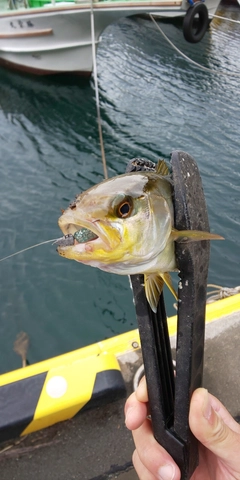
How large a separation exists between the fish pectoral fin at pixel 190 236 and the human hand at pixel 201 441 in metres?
0.60

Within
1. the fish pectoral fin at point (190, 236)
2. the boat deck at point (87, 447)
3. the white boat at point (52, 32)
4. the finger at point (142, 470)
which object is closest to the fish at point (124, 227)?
the fish pectoral fin at point (190, 236)

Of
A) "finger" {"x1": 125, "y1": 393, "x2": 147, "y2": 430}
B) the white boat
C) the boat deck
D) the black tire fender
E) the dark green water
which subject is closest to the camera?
"finger" {"x1": 125, "y1": 393, "x2": 147, "y2": 430}

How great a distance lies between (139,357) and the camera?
251 centimetres

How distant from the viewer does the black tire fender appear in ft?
38.9

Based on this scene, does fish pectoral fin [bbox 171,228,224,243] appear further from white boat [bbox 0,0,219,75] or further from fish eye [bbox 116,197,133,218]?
white boat [bbox 0,0,219,75]

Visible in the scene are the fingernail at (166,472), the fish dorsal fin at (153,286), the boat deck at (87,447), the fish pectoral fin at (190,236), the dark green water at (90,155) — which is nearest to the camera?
the fish pectoral fin at (190,236)

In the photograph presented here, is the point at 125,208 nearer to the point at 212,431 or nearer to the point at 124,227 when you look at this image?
the point at 124,227

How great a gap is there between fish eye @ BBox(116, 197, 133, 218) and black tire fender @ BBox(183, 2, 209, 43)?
41.3ft

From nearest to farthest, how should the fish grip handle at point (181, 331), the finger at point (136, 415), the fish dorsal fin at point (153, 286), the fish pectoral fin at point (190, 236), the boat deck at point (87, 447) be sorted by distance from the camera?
the fish pectoral fin at point (190, 236)
the fish grip handle at point (181, 331)
the fish dorsal fin at point (153, 286)
the finger at point (136, 415)
the boat deck at point (87, 447)

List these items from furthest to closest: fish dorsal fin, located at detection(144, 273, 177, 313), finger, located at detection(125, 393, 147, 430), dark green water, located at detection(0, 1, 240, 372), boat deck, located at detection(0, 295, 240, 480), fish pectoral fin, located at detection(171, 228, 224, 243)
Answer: dark green water, located at detection(0, 1, 240, 372) → boat deck, located at detection(0, 295, 240, 480) → finger, located at detection(125, 393, 147, 430) → fish dorsal fin, located at detection(144, 273, 177, 313) → fish pectoral fin, located at detection(171, 228, 224, 243)

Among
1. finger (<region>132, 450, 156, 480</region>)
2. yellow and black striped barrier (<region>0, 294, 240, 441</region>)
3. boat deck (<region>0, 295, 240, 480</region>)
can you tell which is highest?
finger (<region>132, 450, 156, 480</region>)

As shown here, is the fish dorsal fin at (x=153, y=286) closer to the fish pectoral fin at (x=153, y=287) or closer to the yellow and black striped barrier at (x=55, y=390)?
the fish pectoral fin at (x=153, y=287)

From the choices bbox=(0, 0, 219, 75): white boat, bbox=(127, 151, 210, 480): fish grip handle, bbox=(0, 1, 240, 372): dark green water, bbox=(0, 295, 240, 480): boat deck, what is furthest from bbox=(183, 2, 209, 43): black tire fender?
bbox=(127, 151, 210, 480): fish grip handle

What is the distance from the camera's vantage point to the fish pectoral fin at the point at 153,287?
52.8 inches
